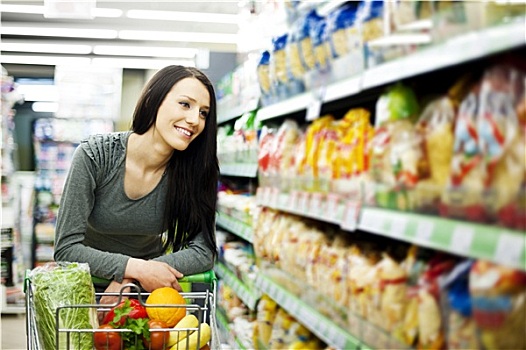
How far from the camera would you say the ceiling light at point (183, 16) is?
408 inches

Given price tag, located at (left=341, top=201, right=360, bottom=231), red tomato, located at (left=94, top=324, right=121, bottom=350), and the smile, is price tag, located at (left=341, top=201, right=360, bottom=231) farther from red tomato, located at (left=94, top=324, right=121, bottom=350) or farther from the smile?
the smile

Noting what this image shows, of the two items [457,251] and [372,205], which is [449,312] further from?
[372,205]

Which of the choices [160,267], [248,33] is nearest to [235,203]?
[248,33]

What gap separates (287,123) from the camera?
296 centimetres

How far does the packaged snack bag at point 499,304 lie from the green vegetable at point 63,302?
1183 mm

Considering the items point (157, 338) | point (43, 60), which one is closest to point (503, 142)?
point (157, 338)

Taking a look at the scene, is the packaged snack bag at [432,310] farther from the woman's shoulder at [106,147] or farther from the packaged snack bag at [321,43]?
the woman's shoulder at [106,147]

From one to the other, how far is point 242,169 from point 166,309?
7.13 ft

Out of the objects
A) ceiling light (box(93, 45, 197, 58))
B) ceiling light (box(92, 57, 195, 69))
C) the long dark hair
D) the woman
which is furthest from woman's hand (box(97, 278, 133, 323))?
ceiling light (box(92, 57, 195, 69))

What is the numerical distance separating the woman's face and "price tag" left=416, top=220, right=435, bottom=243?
1.40 meters

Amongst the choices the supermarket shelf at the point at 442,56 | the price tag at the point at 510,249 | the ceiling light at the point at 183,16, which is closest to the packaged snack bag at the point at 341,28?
the supermarket shelf at the point at 442,56

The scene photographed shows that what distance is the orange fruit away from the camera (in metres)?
2.23

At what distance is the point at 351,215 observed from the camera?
2014mm

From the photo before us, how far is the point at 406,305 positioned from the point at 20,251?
274 inches
